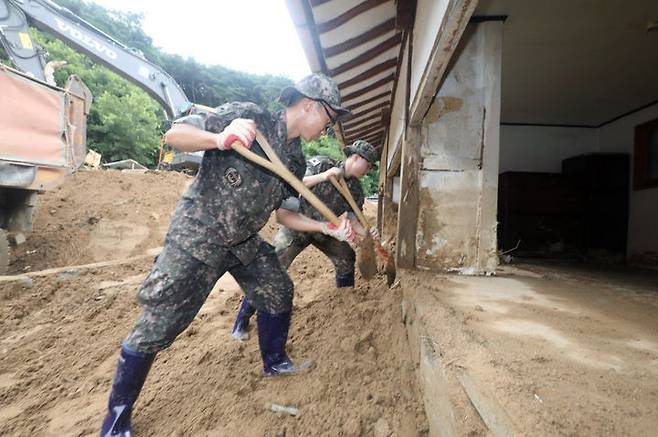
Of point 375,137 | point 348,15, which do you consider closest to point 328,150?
point 375,137

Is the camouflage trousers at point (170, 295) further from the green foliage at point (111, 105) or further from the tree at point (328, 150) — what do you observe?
the tree at point (328, 150)

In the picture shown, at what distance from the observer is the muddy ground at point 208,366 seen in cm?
192

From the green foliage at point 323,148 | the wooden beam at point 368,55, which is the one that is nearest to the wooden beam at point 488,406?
the wooden beam at point 368,55

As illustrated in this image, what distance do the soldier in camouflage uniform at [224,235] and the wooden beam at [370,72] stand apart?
310 cm

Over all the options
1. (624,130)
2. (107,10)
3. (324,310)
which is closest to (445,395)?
(324,310)

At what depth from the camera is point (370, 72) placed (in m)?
5.16

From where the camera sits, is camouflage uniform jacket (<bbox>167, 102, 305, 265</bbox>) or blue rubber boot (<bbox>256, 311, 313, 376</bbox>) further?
blue rubber boot (<bbox>256, 311, 313, 376</bbox>)

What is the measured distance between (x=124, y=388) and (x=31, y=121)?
14.4 ft

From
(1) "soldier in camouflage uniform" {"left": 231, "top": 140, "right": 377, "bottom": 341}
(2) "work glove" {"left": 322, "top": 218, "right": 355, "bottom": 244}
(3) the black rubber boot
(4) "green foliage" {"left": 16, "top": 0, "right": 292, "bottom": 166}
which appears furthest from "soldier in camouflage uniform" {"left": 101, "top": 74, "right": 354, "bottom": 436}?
(4) "green foliage" {"left": 16, "top": 0, "right": 292, "bottom": 166}

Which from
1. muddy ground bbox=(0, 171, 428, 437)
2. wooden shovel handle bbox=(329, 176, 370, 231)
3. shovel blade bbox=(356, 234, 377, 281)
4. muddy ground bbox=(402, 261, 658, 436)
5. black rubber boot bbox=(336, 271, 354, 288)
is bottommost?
muddy ground bbox=(0, 171, 428, 437)

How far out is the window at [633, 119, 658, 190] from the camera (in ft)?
18.3

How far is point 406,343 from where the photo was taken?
234 centimetres

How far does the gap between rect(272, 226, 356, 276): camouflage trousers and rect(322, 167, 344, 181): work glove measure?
50cm

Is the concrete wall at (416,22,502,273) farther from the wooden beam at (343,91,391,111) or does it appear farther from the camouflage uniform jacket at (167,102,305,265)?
the wooden beam at (343,91,391,111)
